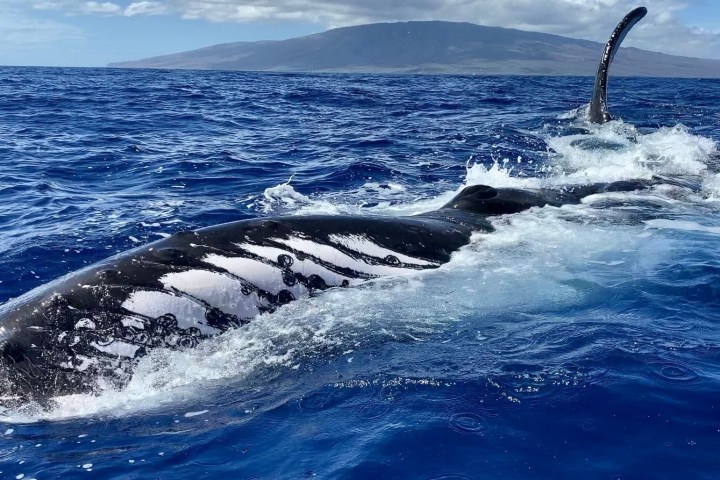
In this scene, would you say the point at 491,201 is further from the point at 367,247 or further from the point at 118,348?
the point at 118,348

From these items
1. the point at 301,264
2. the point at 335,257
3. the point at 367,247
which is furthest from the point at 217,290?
the point at 367,247

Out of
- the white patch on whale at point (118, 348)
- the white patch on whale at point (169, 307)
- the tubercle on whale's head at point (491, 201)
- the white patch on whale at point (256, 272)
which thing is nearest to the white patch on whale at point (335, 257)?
the white patch on whale at point (256, 272)

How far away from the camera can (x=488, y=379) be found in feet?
→ 20.2

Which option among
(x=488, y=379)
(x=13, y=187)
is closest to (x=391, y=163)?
(x=13, y=187)

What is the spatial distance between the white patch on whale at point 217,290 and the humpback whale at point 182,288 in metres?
0.01

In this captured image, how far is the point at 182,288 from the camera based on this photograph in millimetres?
6773

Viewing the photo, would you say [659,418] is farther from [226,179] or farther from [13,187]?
[13,187]

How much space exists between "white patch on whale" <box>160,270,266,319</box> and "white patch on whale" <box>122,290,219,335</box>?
11 cm

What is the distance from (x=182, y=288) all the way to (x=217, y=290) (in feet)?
1.22

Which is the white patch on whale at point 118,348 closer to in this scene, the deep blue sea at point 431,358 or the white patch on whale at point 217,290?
the deep blue sea at point 431,358

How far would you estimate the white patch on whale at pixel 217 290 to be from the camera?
6.80 m

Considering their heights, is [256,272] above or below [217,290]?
above

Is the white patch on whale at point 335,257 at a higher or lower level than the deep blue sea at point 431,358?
higher

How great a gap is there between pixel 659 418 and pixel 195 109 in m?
32.4
